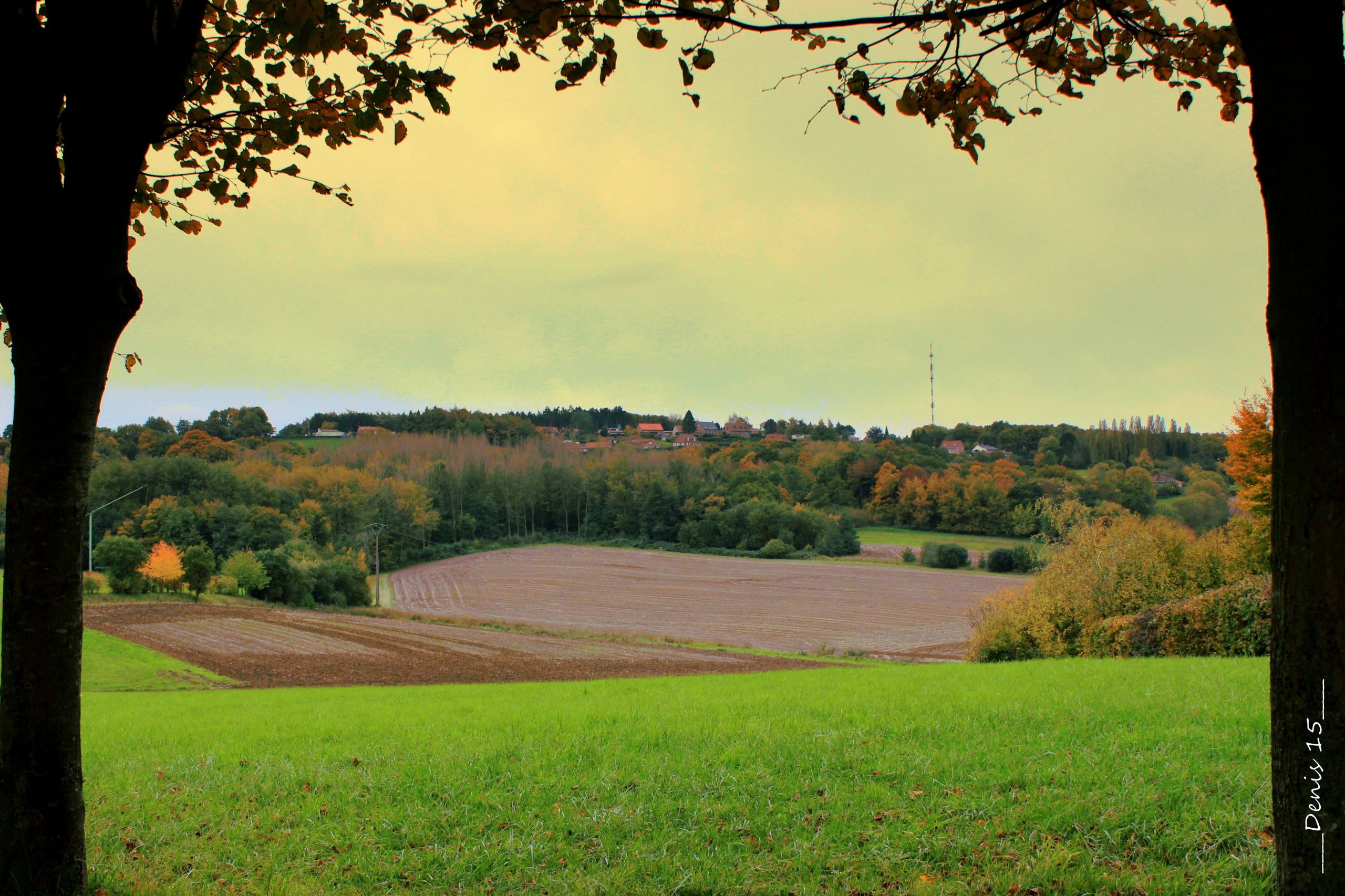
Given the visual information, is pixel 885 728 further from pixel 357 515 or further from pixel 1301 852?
pixel 357 515

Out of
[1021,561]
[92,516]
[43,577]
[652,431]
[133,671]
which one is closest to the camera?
[43,577]

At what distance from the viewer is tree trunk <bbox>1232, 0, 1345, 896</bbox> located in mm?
2389

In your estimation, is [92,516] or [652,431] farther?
[652,431]

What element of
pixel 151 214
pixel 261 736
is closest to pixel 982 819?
pixel 151 214

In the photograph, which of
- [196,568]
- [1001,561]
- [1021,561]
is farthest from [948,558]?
[196,568]

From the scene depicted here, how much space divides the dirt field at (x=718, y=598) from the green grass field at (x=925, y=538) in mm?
9209

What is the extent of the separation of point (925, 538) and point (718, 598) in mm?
33425

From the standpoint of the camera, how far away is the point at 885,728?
22.2ft

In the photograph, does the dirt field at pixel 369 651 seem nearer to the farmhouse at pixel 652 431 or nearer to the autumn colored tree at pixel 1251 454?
the autumn colored tree at pixel 1251 454

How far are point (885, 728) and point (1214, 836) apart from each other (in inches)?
113

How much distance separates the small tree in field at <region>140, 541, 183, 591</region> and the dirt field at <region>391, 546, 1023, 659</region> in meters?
14.4

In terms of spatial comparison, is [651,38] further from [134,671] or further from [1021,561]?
[1021,561]

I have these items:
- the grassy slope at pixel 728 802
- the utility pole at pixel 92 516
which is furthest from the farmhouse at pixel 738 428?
the grassy slope at pixel 728 802

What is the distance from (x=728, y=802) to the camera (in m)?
4.90
